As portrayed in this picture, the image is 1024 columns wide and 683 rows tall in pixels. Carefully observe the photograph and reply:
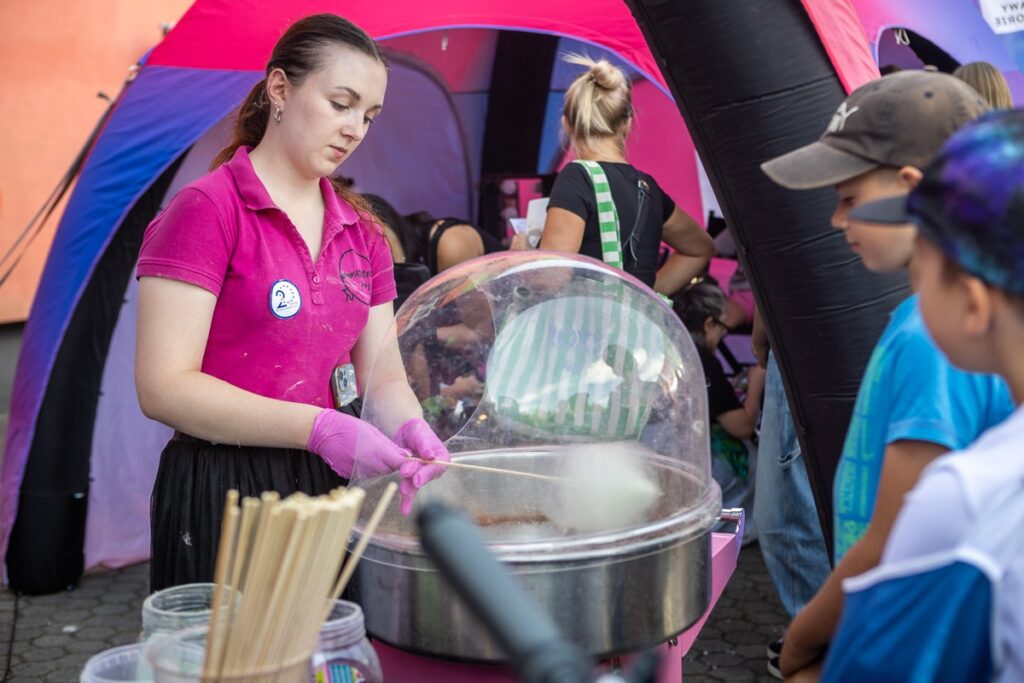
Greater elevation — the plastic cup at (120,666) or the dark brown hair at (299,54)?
the dark brown hair at (299,54)

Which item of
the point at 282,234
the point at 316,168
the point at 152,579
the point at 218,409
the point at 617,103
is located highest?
the point at 617,103

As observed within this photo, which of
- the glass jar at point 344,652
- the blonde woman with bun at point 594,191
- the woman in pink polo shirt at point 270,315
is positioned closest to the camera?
the glass jar at point 344,652

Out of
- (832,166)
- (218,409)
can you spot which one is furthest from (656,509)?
(218,409)

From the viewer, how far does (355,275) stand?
209 cm

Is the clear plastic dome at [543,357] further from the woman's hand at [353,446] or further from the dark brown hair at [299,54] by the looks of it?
the dark brown hair at [299,54]

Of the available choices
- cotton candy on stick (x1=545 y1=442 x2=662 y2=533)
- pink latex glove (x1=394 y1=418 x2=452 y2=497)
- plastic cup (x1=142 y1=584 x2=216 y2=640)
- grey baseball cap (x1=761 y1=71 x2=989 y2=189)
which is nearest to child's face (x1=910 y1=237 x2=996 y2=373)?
grey baseball cap (x1=761 y1=71 x2=989 y2=189)

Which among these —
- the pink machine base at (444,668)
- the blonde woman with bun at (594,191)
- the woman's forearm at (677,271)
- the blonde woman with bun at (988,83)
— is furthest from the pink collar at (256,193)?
the woman's forearm at (677,271)

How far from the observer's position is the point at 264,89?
214 cm

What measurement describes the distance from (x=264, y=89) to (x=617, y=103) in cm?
196

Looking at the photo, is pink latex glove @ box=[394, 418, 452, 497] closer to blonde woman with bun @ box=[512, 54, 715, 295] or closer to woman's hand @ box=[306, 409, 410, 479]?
woman's hand @ box=[306, 409, 410, 479]

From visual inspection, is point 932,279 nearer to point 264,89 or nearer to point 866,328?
point 866,328

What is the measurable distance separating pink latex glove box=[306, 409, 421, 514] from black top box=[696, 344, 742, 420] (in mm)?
2894

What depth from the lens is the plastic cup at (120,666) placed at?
3.96 feet

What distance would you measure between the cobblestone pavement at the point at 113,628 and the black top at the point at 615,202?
1.35 metres
